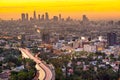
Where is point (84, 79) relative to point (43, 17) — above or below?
below

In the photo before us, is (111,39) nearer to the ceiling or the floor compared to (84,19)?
nearer to the floor

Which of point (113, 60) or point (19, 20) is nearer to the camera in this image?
point (113, 60)

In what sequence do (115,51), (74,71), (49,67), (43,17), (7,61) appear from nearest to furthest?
(74,71) < (49,67) < (7,61) < (115,51) < (43,17)

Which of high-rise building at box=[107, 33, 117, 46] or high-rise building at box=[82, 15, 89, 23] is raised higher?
high-rise building at box=[82, 15, 89, 23]

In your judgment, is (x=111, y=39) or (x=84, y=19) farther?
(x=84, y=19)

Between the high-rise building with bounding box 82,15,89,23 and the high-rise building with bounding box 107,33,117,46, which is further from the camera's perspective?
the high-rise building with bounding box 82,15,89,23

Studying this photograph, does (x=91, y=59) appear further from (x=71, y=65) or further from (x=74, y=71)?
(x=74, y=71)

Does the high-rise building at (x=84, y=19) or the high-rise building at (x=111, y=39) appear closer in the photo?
the high-rise building at (x=111, y=39)

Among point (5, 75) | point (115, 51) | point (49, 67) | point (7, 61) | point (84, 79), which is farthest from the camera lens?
point (115, 51)

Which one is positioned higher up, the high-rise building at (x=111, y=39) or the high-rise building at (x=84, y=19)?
the high-rise building at (x=84, y=19)

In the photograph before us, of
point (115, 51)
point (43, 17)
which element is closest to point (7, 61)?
point (115, 51)
